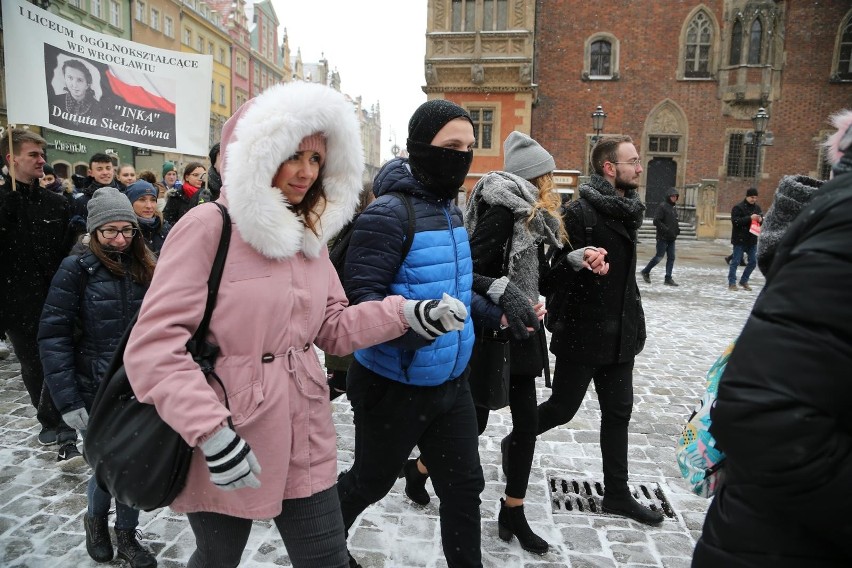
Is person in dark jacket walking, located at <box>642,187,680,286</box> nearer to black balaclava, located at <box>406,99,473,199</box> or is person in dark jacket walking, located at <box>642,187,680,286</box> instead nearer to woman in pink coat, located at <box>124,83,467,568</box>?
black balaclava, located at <box>406,99,473,199</box>

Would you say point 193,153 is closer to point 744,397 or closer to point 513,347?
point 513,347

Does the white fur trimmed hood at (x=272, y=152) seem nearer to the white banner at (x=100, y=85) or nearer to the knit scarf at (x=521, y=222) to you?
the knit scarf at (x=521, y=222)

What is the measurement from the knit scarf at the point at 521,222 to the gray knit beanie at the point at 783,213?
149 centimetres

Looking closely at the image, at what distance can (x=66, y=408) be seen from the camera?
2889 mm

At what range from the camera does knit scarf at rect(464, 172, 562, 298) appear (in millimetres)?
3166

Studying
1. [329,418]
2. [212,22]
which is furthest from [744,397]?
[212,22]

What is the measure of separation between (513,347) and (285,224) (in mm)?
1685

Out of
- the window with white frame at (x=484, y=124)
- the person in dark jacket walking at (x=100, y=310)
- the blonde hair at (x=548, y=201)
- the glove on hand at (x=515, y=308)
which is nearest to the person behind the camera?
the glove on hand at (x=515, y=308)

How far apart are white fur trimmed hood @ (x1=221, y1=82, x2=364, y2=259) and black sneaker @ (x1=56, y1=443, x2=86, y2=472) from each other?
3119 millimetres

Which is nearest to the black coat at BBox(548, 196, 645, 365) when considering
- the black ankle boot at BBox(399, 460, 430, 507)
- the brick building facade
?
the black ankle boot at BBox(399, 460, 430, 507)

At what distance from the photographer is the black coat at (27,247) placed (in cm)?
479

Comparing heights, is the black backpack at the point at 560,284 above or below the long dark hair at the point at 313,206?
below

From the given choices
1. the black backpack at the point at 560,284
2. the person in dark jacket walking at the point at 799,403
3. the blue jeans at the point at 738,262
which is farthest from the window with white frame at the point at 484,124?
the person in dark jacket walking at the point at 799,403

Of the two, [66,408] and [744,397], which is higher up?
[744,397]
